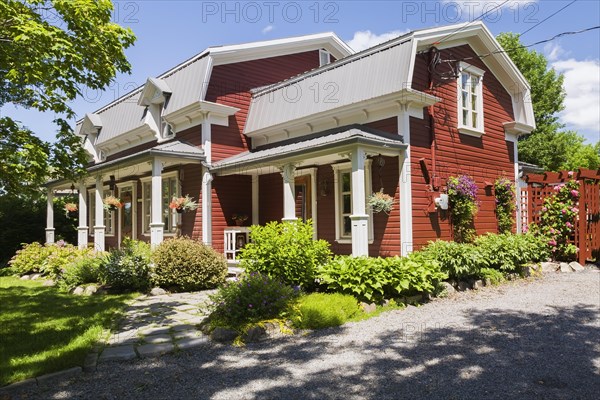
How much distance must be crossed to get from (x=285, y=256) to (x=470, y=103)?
7650 millimetres

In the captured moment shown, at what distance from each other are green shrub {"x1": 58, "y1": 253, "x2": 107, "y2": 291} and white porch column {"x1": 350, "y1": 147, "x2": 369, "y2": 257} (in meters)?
5.90

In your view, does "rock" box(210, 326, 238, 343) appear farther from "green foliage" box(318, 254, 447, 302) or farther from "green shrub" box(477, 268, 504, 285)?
"green shrub" box(477, 268, 504, 285)

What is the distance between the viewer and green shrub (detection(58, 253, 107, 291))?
10109 millimetres

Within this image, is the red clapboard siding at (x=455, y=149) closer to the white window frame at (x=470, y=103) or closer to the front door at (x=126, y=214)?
the white window frame at (x=470, y=103)

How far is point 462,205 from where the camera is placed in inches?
425

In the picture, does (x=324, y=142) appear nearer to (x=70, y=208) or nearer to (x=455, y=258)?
(x=455, y=258)

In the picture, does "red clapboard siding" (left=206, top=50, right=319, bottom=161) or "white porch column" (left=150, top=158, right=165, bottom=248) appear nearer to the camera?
"white porch column" (left=150, top=158, right=165, bottom=248)

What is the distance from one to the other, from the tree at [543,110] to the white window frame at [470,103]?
15735mm

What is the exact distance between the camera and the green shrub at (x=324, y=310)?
6.27 meters

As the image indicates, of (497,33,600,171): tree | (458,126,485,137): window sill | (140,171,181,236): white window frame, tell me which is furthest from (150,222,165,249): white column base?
(497,33,600,171): tree

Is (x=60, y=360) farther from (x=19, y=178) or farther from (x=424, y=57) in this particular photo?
(x=424, y=57)

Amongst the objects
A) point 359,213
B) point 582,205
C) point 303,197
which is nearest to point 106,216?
point 303,197

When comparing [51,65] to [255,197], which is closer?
[51,65]

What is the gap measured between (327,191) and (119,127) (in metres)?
9.39
